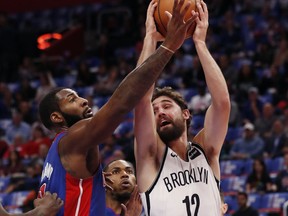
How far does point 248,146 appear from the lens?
12234mm

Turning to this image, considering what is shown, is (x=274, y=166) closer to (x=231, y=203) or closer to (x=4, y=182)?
(x=231, y=203)

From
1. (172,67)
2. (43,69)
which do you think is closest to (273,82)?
(172,67)

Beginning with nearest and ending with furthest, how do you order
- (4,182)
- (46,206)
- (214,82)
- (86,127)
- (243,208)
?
(86,127) < (46,206) < (214,82) < (243,208) < (4,182)

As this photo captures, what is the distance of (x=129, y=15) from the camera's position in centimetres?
1936

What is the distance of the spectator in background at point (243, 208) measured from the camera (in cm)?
996

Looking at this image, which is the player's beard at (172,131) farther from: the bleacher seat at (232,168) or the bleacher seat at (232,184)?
the bleacher seat at (232,168)

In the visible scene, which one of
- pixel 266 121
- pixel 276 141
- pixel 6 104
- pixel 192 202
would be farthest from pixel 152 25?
pixel 6 104

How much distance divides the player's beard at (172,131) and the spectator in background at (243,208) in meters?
5.27

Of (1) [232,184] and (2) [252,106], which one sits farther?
(2) [252,106]

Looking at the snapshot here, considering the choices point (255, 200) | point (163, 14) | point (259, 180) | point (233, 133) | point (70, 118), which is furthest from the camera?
point (233, 133)

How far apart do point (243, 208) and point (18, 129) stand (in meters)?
7.01

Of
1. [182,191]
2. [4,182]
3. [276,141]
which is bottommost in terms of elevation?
[182,191]

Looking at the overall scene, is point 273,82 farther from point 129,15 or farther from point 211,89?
point 211,89

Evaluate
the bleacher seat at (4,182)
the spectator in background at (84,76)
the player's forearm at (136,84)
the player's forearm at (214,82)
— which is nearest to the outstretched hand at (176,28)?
the player's forearm at (136,84)
